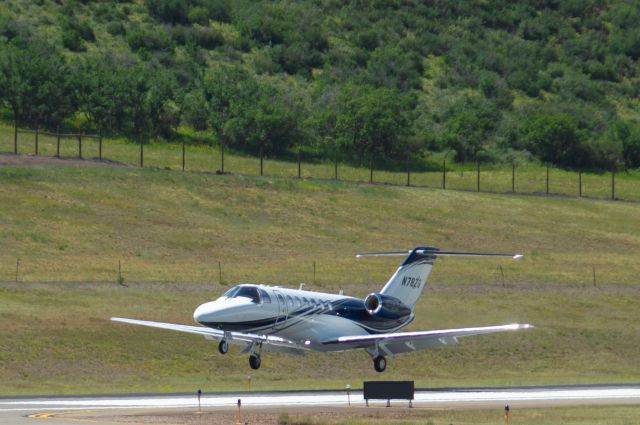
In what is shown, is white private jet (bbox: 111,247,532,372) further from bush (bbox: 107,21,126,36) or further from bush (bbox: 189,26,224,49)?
bush (bbox: 189,26,224,49)

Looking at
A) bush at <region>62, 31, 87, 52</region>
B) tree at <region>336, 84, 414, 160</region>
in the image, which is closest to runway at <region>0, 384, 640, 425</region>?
tree at <region>336, 84, 414, 160</region>

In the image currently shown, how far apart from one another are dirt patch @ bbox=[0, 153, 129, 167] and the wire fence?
1641mm

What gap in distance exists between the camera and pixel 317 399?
4875cm

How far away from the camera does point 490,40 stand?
166 metres

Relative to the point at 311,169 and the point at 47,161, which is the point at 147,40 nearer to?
the point at 311,169

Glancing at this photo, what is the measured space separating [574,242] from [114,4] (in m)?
72.0

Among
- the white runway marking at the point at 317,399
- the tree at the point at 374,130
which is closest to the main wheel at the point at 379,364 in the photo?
the white runway marking at the point at 317,399

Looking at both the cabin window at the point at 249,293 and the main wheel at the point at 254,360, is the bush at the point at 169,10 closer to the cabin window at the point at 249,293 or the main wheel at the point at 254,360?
the cabin window at the point at 249,293

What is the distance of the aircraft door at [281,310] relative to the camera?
49.5 metres

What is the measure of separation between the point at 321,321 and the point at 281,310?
2864 millimetres

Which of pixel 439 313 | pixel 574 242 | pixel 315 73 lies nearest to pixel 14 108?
pixel 315 73

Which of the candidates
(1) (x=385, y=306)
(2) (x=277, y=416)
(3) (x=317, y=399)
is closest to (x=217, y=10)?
(1) (x=385, y=306)

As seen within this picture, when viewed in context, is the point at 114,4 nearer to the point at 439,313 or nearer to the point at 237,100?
the point at 237,100

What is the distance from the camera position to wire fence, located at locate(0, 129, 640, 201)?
10369 centimetres
